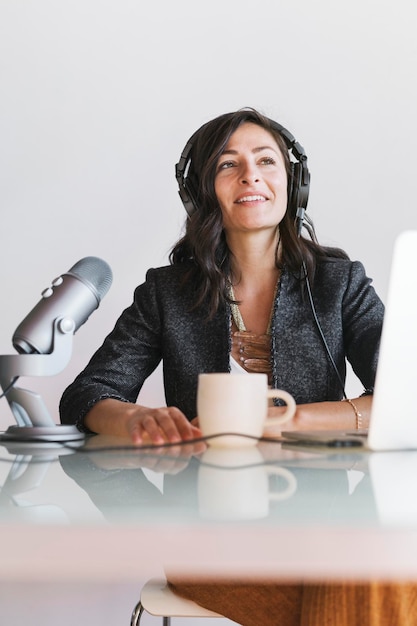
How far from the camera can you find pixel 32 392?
1.08m

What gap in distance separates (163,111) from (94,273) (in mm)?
1302

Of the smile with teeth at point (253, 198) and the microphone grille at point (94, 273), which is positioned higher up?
the smile with teeth at point (253, 198)

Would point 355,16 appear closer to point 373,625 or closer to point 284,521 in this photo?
point 373,625

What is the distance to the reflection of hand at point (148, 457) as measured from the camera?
2.49 ft

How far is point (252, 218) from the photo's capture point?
Result: 5.77 feet

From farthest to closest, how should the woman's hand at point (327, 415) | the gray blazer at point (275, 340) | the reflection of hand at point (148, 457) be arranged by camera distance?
the gray blazer at point (275, 340)
the woman's hand at point (327, 415)
the reflection of hand at point (148, 457)

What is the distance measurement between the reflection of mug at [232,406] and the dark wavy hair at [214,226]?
83cm

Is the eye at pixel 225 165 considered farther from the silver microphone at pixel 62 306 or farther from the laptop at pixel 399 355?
the laptop at pixel 399 355

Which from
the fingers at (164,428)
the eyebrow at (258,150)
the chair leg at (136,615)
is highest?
the eyebrow at (258,150)

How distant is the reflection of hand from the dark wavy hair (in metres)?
0.84

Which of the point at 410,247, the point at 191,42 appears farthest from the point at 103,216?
the point at 410,247

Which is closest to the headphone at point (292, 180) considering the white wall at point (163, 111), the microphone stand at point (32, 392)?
the white wall at point (163, 111)

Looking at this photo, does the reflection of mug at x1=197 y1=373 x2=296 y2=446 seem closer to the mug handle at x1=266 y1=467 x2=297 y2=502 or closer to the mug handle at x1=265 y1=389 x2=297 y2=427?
the mug handle at x1=265 y1=389 x2=297 y2=427

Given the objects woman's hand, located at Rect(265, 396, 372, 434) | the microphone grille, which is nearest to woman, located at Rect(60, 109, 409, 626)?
woman's hand, located at Rect(265, 396, 372, 434)
